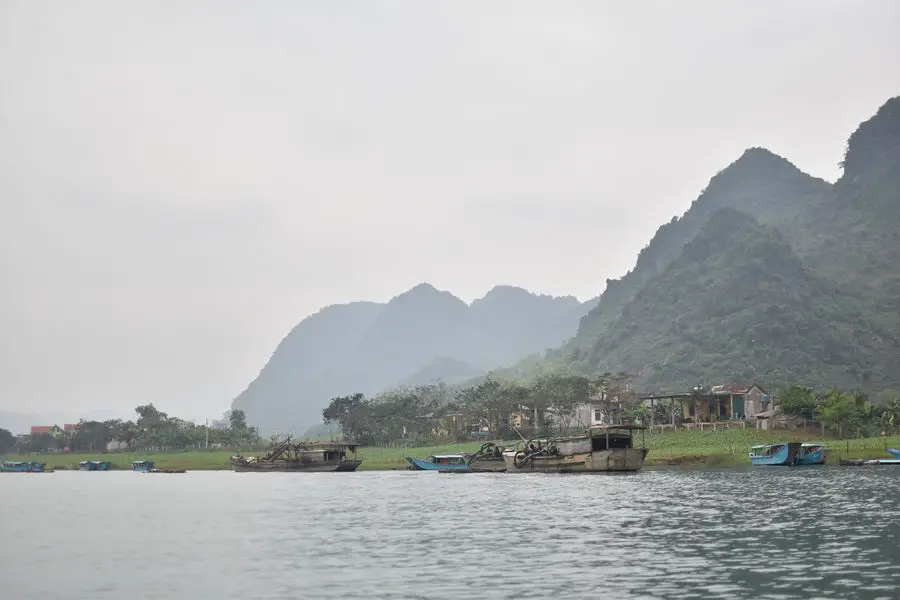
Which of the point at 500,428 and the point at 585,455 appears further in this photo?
the point at 500,428

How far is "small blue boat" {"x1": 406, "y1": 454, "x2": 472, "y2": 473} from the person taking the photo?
114800 millimetres

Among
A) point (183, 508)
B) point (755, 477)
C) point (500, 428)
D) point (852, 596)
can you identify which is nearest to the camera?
point (852, 596)

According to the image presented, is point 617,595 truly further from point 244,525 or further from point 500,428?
point 500,428

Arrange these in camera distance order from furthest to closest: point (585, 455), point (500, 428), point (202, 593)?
point (500, 428)
point (585, 455)
point (202, 593)

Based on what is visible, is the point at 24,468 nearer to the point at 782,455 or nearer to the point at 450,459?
the point at 450,459

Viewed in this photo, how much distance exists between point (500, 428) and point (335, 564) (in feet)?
432

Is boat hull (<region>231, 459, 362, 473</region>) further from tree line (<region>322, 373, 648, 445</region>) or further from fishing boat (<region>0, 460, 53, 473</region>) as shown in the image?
fishing boat (<region>0, 460, 53, 473</region>)

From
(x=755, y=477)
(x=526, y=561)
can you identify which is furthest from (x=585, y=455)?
(x=526, y=561)

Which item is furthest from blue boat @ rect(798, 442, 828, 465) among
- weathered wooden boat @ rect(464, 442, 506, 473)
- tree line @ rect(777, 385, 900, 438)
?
weathered wooden boat @ rect(464, 442, 506, 473)

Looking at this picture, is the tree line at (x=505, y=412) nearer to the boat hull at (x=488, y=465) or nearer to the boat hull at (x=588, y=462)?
the boat hull at (x=488, y=465)

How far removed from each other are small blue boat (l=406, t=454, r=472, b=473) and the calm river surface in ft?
151

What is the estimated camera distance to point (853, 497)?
52.7 meters

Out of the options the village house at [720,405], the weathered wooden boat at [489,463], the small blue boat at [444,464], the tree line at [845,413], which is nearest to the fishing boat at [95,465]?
the small blue boat at [444,464]

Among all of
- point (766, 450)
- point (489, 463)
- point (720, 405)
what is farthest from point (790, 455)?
point (720, 405)
